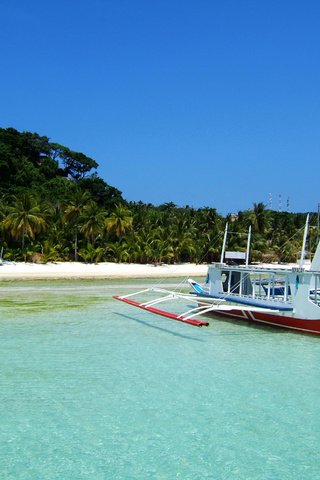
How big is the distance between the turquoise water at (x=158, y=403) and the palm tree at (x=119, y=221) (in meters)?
38.3

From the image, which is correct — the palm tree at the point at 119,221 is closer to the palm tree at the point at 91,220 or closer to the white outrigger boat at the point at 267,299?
the palm tree at the point at 91,220

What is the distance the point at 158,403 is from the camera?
12547mm

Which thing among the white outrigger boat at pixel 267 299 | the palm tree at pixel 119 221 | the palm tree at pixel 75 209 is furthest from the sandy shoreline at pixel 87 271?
the white outrigger boat at pixel 267 299

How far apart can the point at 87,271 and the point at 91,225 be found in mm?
5883

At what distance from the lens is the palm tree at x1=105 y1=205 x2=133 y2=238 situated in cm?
6054

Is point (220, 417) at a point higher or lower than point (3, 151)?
lower

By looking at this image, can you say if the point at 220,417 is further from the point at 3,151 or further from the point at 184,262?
the point at 3,151

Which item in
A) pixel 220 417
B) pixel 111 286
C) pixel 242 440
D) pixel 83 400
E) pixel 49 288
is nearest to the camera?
pixel 242 440

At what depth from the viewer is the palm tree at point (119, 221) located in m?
60.5

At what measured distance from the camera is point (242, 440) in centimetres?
1041

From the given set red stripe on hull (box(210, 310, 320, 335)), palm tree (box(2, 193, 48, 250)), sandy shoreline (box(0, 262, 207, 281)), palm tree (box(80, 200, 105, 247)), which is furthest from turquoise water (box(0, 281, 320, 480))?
palm tree (box(80, 200, 105, 247))

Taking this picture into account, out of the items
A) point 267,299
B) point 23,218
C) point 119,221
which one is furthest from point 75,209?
point 267,299

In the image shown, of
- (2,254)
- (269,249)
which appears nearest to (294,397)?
(2,254)

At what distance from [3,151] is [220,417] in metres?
70.5
